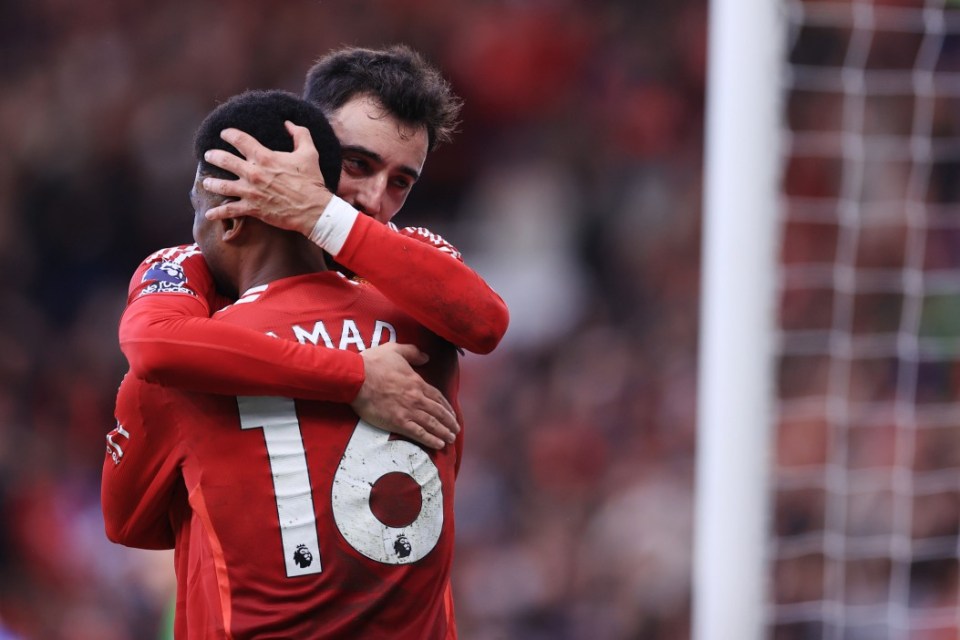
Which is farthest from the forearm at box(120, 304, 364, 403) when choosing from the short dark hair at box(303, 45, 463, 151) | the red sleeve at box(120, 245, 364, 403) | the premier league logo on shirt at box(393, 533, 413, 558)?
the short dark hair at box(303, 45, 463, 151)

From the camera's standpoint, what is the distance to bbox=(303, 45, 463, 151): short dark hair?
8.63ft

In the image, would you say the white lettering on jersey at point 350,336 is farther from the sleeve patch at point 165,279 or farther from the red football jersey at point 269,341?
A: the sleeve patch at point 165,279

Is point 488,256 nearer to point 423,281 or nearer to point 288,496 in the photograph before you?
point 423,281

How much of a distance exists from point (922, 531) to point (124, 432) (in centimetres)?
420

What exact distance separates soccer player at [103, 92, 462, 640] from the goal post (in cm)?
96

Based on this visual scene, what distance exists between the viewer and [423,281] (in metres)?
2.20

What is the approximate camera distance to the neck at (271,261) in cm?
223

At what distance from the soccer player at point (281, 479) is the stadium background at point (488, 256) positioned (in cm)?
385

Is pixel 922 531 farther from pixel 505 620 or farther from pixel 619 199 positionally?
pixel 619 199

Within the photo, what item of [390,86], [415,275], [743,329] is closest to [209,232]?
[415,275]

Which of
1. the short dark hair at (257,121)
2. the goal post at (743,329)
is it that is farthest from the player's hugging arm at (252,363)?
the goal post at (743,329)

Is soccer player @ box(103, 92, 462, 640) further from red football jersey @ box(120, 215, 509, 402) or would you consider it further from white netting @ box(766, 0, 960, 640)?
white netting @ box(766, 0, 960, 640)

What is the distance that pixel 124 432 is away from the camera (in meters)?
2.15

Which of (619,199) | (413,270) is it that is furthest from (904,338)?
(413,270)
